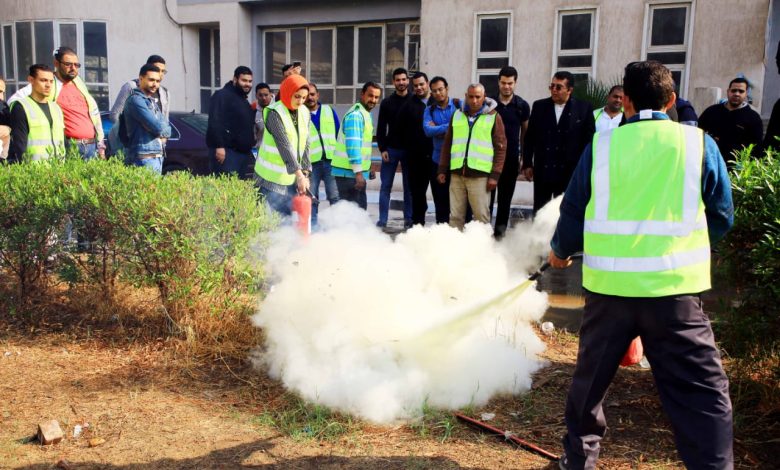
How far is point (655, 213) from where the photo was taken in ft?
8.93

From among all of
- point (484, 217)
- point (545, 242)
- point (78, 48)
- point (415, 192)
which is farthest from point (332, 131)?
point (78, 48)

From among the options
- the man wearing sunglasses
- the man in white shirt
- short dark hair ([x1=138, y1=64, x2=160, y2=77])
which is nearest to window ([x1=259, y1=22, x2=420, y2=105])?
the man in white shirt

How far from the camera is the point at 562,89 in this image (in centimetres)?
720

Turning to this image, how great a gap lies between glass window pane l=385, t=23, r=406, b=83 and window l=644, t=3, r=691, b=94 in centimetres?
623

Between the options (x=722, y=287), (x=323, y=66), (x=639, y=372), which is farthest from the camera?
(x=323, y=66)

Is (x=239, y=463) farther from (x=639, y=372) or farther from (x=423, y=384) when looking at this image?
(x=639, y=372)

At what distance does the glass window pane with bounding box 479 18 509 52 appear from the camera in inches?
592

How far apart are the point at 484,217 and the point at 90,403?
4.49 m

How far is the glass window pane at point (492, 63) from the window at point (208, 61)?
8.37m

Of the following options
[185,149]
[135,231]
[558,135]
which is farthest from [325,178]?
[135,231]

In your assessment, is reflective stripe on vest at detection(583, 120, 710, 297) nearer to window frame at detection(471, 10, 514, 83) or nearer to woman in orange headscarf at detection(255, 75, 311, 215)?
woman in orange headscarf at detection(255, 75, 311, 215)

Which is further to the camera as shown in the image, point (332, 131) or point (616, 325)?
point (332, 131)

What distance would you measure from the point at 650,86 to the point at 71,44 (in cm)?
1964

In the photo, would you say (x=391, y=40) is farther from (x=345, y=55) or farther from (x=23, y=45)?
(x=23, y=45)
